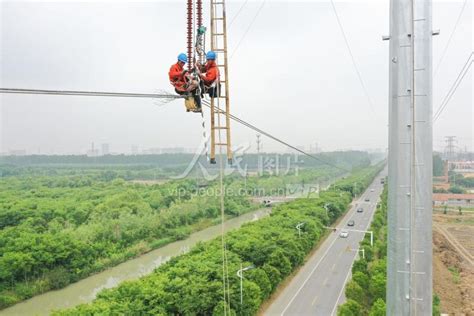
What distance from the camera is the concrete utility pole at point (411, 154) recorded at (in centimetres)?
159

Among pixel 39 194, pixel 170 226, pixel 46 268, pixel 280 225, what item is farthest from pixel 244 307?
pixel 39 194

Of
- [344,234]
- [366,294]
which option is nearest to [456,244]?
[344,234]

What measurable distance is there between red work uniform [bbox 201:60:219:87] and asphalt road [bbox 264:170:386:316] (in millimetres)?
8454

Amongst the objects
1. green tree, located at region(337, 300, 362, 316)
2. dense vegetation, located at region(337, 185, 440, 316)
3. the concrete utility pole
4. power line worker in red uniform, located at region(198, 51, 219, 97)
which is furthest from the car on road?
the concrete utility pole

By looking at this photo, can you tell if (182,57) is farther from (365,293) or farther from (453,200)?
(453,200)

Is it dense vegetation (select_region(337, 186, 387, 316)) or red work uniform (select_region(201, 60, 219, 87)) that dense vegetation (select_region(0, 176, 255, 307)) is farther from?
red work uniform (select_region(201, 60, 219, 87))

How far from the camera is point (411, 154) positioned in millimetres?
1594

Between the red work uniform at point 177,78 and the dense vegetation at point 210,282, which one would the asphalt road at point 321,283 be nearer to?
the dense vegetation at point 210,282

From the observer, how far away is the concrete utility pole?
1590mm

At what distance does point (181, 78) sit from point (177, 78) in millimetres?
29

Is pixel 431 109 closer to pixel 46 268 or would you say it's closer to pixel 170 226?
pixel 46 268

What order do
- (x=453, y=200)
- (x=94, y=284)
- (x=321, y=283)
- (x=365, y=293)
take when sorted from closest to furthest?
(x=365, y=293) → (x=321, y=283) → (x=94, y=284) → (x=453, y=200)

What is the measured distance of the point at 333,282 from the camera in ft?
38.2

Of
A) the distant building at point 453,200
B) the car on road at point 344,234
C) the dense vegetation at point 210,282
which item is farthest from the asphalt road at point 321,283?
the distant building at point 453,200
